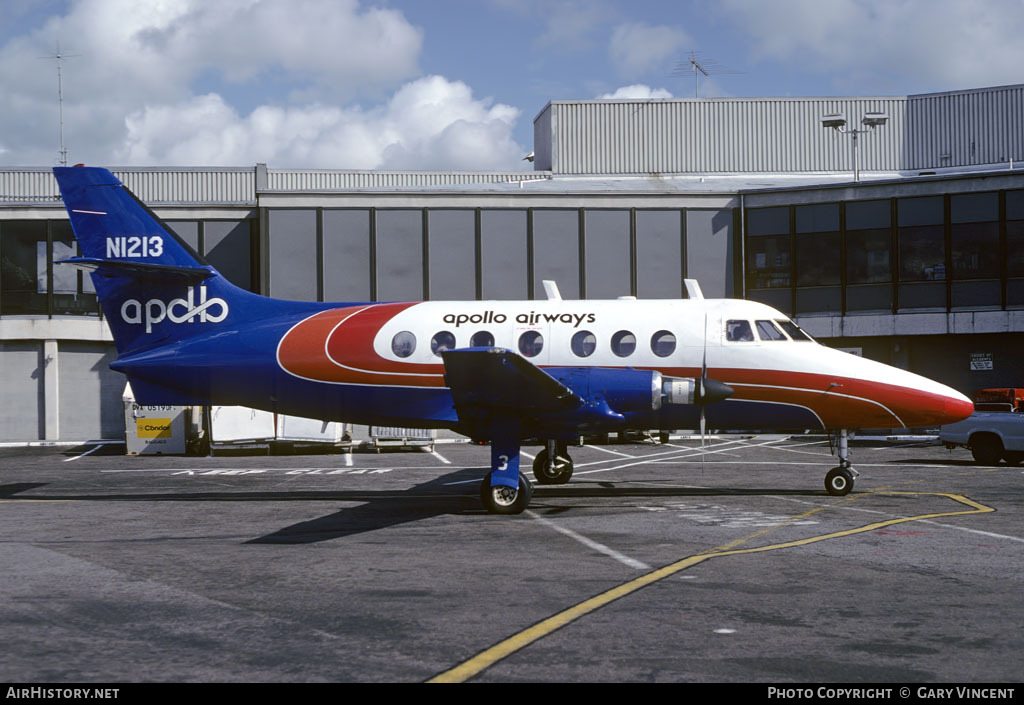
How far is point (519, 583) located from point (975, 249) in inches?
1324

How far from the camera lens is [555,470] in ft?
71.5

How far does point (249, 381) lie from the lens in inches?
771

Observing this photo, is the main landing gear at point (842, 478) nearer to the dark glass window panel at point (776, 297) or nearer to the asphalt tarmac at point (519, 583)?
the asphalt tarmac at point (519, 583)

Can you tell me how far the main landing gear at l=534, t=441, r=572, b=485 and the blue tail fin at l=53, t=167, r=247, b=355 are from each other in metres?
7.45

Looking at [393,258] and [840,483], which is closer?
[840,483]

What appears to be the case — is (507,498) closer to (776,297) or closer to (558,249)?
(558,249)

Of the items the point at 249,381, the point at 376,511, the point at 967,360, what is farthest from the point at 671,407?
the point at 967,360

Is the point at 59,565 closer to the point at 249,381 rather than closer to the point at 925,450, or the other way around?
the point at 249,381

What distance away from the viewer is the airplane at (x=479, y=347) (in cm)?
1744

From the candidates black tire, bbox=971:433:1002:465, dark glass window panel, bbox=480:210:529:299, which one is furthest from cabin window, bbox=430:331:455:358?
dark glass window panel, bbox=480:210:529:299

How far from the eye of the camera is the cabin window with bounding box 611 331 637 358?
18672 millimetres

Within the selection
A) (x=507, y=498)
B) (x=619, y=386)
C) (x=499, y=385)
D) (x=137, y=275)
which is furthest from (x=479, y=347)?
(x=137, y=275)

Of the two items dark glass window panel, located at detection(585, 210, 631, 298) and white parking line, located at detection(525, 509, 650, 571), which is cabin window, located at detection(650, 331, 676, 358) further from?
dark glass window panel, located at detection(585, 210, 631, 298)
